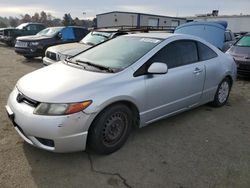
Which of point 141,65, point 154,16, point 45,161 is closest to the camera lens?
point 45,161

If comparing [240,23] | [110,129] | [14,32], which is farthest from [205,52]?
[240,23]

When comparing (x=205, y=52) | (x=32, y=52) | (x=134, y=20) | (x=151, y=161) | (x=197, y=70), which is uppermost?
(x=134, y=20)

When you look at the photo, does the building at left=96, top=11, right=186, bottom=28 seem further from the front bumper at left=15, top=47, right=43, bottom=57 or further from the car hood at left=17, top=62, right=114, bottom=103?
the car hood at left=17, top=62, right=114, bottom=103

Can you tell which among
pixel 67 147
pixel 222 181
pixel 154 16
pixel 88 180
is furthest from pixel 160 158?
pixel 154 16

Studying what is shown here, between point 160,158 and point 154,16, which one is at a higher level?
point 154,16

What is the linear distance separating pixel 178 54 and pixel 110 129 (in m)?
1.76

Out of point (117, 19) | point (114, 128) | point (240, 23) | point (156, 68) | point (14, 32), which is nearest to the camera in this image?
point (114, 128)

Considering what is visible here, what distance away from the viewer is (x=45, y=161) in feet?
9.96

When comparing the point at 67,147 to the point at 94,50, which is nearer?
the point at 67,147

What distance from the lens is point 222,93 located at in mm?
5125

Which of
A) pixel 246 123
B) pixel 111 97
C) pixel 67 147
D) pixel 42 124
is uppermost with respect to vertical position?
pixel 111 97

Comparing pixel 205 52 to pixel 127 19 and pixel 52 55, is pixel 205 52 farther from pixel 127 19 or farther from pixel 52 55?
pixel 127 19

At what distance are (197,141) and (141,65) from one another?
1.46 meters

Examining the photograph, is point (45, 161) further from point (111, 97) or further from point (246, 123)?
point (246, 123)
